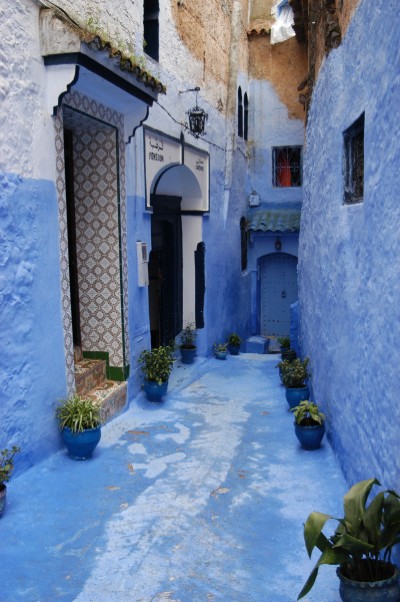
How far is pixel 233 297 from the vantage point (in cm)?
1427

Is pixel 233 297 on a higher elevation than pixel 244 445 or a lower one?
higher

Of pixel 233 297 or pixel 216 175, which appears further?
pixel 233 297

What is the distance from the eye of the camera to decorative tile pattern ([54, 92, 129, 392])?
7457mm

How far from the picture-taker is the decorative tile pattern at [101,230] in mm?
7457

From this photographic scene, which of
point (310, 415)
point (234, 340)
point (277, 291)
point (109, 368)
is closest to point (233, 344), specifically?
point (234, 340)

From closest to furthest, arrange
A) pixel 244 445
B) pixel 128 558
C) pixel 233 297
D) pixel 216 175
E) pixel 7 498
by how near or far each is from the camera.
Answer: pixel 128 558 → pixel 7 498 → pixel 244 445 → pixel 216 175 → pixel 233 297

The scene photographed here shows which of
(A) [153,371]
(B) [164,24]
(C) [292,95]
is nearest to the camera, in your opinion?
(A) [153,371]

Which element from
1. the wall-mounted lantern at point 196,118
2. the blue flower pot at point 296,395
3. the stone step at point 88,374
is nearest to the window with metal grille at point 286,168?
the wall-mounted lantern at point 196,118

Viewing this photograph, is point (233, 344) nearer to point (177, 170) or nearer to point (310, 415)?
point (177, 170)

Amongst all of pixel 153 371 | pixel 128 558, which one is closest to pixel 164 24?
pixel 153 371

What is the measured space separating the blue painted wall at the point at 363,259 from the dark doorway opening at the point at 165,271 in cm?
354

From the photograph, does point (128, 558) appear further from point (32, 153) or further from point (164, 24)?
point (164, 24)

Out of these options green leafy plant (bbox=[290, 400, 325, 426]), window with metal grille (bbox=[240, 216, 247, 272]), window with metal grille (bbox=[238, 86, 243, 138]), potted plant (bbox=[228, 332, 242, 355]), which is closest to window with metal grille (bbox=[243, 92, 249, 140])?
window with metal grille (bbox=[238, 86, 243, 138])

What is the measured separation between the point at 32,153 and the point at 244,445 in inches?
156
